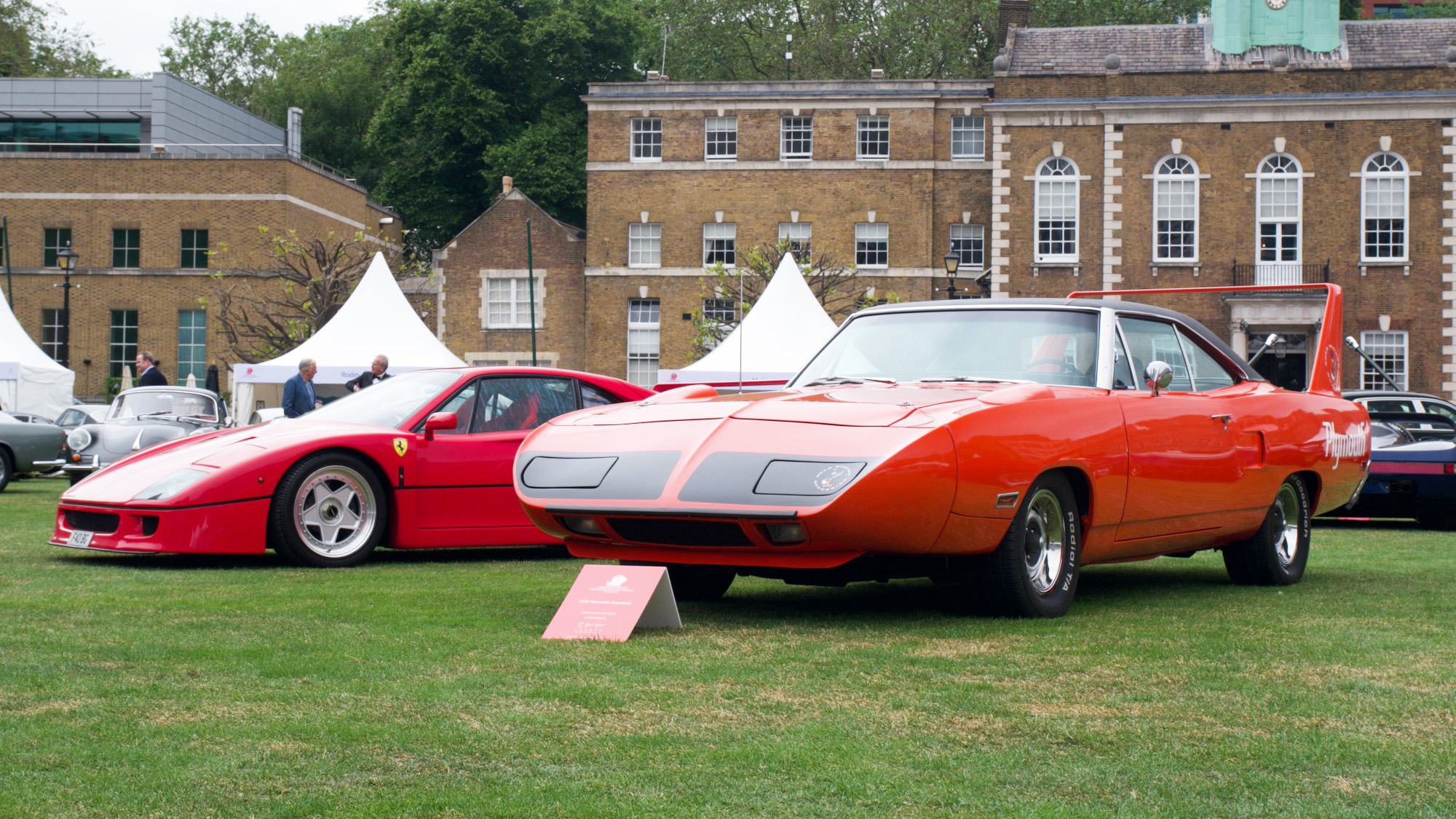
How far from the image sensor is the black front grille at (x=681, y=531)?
634 centimetres

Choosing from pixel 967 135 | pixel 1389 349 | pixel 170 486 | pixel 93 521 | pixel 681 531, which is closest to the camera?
pixel 681 531

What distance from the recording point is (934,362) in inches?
303

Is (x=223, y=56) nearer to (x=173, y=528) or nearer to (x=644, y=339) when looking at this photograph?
(x=644, y=339)

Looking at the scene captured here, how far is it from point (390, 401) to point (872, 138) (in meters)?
39.1

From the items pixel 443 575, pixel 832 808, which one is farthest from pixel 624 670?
pixel 443 575

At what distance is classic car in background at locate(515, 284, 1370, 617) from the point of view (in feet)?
20.4

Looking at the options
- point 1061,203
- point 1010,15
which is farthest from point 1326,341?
point 1010,15

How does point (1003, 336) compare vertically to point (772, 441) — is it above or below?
above

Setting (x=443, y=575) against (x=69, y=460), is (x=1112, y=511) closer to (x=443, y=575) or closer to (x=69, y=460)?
(x=443, y=575)

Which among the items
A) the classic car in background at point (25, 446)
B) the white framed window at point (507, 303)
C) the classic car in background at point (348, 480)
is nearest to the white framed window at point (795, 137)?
the white framed window at point (507, 303)

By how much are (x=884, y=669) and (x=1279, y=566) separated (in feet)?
14.1

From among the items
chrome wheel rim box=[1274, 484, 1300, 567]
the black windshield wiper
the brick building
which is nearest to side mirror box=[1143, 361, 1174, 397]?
the black windshield wiper

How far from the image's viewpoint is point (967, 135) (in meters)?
48.0

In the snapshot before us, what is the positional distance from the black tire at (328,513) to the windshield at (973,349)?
11.4ft
